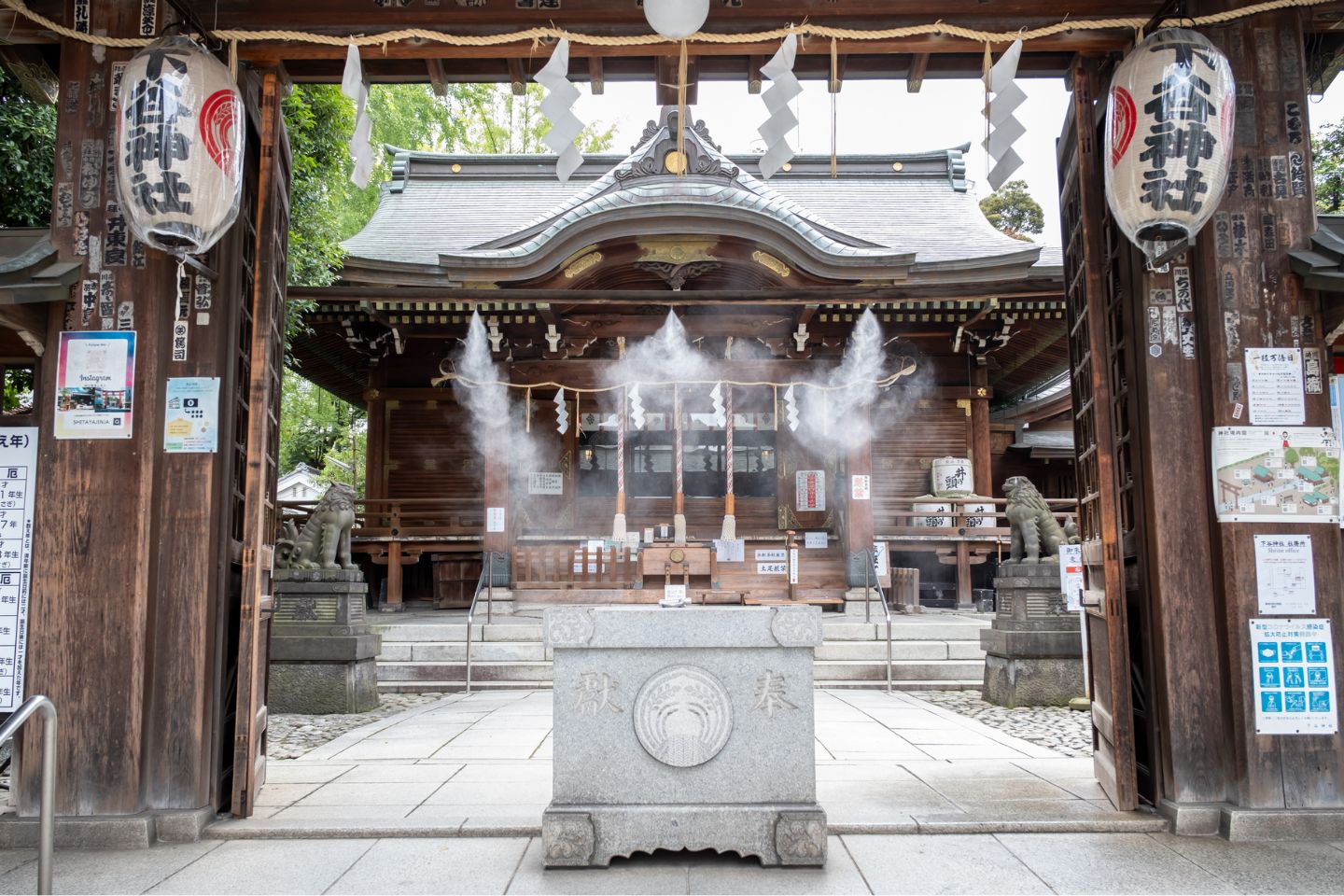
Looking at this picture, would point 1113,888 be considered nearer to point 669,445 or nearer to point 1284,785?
point 1284,785

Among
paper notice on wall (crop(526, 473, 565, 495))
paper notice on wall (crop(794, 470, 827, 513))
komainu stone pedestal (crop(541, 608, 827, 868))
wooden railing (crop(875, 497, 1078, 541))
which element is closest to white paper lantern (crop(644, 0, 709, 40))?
komainu stone pedestal (crop(541, 608, 827, 868))

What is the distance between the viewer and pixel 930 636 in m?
10.7

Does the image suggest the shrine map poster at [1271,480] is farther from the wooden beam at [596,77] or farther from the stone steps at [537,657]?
the stone steps at [537,657]

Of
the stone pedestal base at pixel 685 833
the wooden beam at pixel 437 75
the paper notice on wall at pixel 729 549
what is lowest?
the stone pedestal base at pixel 685 833

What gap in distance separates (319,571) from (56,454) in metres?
4.63

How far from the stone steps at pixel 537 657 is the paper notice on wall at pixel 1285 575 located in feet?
18.8

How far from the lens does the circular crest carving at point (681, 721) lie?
3539 millimetres

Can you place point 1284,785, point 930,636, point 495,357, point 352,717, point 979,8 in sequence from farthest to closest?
1. point 495,357
2. point 930,636
3. point 352,717
4. point 979,8
5. point 1284,785

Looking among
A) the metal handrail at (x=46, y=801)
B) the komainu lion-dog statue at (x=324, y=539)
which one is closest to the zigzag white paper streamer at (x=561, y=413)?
the komainu lion-dog statue at (x=324, y=539)

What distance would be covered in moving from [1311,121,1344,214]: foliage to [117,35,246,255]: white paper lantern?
11.4 meters

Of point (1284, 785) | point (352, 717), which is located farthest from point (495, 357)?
point (1284, 785)

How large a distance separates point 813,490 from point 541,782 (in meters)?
9.29

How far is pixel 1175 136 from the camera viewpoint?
3865mm

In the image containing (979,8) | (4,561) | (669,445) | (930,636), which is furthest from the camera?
(669,445)
